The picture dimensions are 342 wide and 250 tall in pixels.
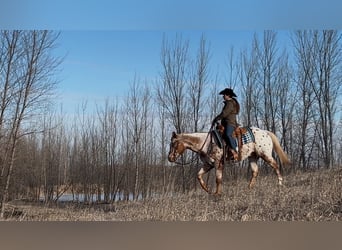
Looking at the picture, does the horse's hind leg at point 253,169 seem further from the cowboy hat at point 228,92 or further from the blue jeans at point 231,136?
the cowboy hat at point 228,92

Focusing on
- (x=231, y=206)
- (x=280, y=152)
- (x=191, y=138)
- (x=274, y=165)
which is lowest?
(x=231, y=206)

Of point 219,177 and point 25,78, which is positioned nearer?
point 219,177

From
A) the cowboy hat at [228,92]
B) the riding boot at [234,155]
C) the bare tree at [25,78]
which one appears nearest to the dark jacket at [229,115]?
the cowboy hat at [228,92]

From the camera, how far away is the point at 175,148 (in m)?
4.30

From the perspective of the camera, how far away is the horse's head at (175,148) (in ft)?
14.0

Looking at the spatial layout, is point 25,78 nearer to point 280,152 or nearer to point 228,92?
point 228,92

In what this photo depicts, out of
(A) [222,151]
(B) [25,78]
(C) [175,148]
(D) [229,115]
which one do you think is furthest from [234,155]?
(B) [25,78]

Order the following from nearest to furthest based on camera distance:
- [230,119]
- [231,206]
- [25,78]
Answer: [231,206]
[230,119]
[25,78]

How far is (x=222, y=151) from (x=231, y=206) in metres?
0.51

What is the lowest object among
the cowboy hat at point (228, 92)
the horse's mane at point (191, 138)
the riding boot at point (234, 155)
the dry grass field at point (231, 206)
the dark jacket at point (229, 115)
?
the dry grass field at point (231, 206)

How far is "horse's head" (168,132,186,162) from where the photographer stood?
4.28 metres

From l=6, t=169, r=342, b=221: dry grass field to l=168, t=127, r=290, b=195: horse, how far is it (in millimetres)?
97

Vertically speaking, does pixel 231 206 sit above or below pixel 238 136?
below

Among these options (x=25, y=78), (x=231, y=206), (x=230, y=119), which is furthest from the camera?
(x=25, y=78)
